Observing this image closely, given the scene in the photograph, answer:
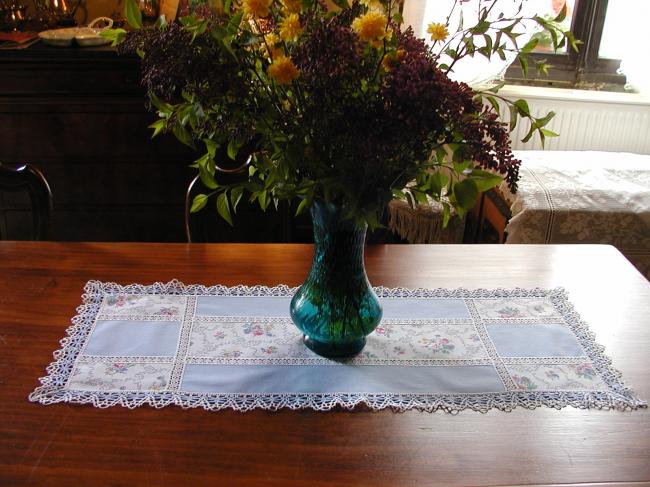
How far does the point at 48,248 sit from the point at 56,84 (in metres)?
1.18

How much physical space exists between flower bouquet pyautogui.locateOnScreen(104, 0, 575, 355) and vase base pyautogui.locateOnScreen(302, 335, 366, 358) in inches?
9.1

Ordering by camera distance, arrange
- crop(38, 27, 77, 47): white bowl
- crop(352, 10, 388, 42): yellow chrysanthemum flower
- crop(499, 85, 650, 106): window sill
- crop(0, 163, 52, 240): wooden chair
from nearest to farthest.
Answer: crop(352, 10, 388, 42): yellow chrysanthemum flower → crop(0, 163, 52, 240): wooden chair → crop(38, 27, 77, 47): white bowl → crop(499, 85, 650, 106): window sill

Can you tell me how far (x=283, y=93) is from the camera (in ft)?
3.14

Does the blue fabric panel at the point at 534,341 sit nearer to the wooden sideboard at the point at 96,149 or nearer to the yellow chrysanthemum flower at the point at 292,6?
the yellow chrysanthemum flower at the point at 292,6

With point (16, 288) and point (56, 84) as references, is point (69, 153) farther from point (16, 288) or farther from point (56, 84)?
point (16, 288)

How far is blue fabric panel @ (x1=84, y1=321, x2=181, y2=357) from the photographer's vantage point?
117 centimetres

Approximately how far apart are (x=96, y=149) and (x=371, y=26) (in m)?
2.00

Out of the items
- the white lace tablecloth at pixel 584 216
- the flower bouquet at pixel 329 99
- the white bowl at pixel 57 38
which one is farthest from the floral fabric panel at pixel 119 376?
the white bowl at pixel 57 38

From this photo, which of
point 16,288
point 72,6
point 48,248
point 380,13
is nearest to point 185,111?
point 380,13

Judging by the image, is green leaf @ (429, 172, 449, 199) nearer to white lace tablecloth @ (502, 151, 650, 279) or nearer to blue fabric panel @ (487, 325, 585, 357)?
blue fabric panel @ (487, 325, 585, 357)

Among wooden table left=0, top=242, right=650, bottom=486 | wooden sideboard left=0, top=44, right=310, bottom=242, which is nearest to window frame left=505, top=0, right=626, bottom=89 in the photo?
wooden sideboard left=0, top=44, right=310, bottom=242

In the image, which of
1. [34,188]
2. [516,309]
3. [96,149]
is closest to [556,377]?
[516,309]

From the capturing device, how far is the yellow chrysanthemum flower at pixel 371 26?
33.4 inches

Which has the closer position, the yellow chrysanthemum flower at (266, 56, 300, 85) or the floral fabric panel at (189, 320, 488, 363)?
Answer: the yellow chrysanthemum flower at (266, 56, 300, 85)
